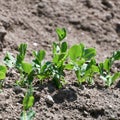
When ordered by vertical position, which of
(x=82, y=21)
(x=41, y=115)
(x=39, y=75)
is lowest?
(x=41, y=115)

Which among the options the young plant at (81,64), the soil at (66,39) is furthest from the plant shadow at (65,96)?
the young plant at (81,64)

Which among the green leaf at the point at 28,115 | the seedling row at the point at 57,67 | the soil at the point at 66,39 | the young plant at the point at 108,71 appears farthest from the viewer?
the young plant at the point at 108,71

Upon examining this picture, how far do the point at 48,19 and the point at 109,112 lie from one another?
1110mm

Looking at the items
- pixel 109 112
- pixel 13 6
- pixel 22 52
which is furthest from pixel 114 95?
pixel 13 6

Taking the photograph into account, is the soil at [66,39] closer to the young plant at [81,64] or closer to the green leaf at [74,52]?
the young plant at [81,64]

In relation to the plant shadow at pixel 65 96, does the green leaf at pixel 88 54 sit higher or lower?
higher

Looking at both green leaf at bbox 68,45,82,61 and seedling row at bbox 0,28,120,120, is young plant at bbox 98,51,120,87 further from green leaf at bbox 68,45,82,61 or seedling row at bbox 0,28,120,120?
green leaf at bbox 68,45,82,61

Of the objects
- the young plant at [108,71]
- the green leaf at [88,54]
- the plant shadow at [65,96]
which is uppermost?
the green leaf at [88,54]

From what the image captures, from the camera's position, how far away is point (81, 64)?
2.54m

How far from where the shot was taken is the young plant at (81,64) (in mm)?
2533

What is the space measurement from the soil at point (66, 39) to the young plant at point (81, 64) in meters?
0.07

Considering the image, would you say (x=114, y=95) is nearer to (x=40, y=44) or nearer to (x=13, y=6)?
(x=40, y=44)

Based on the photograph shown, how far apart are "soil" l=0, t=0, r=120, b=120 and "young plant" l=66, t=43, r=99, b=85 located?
7cm

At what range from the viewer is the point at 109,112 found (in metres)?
2.42
